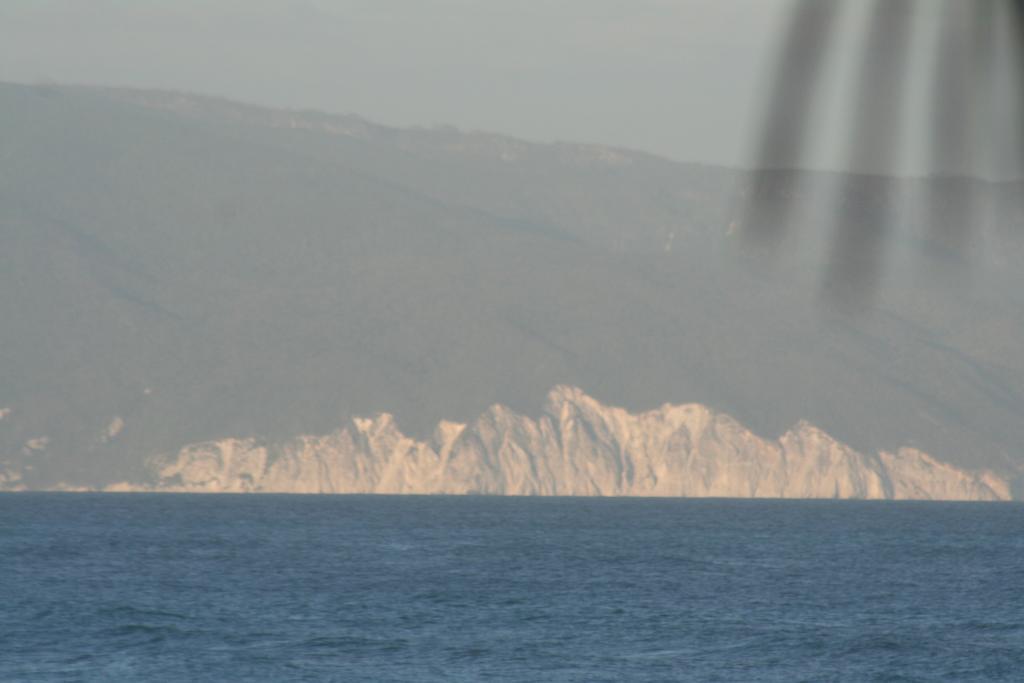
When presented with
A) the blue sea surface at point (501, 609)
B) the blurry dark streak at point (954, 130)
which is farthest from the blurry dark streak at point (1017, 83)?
the blue sea surface at point (501, 609)

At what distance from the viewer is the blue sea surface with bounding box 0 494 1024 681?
62.0 m

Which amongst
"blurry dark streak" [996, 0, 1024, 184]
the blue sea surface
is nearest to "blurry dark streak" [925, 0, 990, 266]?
"blurry dark streak" [996, 0, 1024, 184]

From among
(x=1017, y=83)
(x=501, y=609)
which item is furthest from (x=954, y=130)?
(x=501, y=609)

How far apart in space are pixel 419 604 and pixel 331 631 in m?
12.7

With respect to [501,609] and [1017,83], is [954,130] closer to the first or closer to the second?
[1017,83]

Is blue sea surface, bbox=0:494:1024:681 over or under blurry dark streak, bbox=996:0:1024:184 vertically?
under

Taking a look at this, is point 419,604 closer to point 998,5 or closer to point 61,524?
point 998,5

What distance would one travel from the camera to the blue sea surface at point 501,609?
62.0 metres

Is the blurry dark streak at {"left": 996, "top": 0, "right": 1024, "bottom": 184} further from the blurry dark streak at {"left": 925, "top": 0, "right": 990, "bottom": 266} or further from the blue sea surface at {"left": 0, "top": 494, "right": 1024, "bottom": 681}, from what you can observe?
the blue sea surface at {"left": 0, "top": 494, "right": 1024, "bottom": 681}

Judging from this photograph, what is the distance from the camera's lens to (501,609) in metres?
85.6

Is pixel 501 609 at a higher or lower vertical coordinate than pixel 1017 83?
lower

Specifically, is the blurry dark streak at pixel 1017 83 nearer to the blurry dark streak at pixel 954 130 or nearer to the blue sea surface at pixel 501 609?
the blurry dark streak at pixel 954 130

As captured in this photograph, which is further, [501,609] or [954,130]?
[501,609]

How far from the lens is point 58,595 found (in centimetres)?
9000
